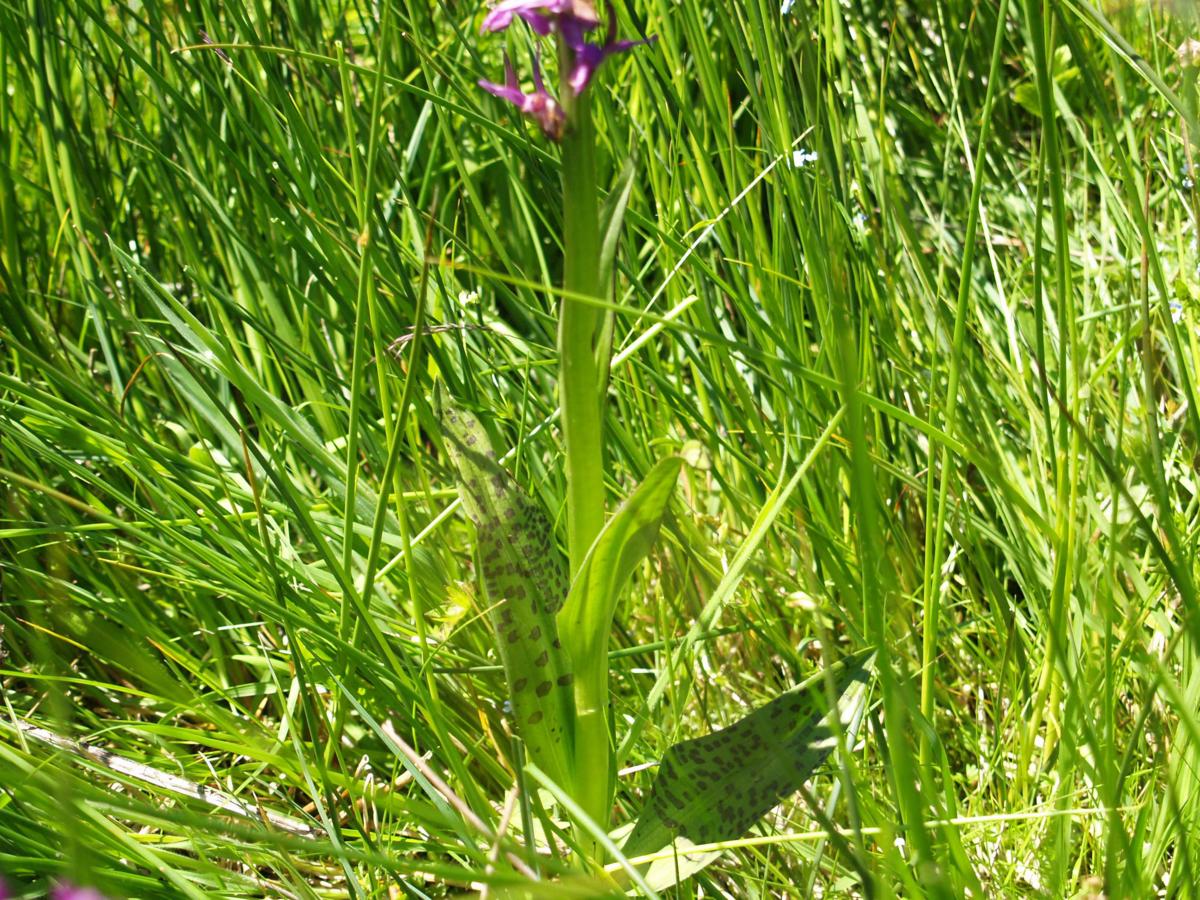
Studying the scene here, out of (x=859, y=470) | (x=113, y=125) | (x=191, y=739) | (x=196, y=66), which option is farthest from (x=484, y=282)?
(x=859, y=470)

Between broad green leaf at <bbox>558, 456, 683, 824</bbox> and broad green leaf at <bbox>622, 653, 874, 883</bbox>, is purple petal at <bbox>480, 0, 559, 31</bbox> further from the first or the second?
broad green leaf at <bbox>622, 653, 874, 883</bbox>

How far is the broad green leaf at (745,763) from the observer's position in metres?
0.75

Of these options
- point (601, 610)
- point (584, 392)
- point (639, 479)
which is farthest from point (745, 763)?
point (639, 479)

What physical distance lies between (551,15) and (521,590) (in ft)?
1.29

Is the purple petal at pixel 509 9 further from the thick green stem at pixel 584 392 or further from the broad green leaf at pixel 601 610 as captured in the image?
the broad green leaf at pixel 601 610

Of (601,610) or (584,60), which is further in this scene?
(601,610)

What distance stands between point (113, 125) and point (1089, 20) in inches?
50.9

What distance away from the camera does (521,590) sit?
78 cm

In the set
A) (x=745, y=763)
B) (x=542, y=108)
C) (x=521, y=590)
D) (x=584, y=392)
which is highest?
(x=542, y=108)

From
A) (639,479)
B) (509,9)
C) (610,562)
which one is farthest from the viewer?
(639,479)

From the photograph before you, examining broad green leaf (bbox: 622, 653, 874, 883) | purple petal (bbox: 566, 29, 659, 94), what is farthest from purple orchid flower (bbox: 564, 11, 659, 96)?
broad green leaf (bbox: 622, 653, 874, 883)

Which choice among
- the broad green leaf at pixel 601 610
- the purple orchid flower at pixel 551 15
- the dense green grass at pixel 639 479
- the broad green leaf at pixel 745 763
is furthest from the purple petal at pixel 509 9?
the broad green leaf at pixel 745 763

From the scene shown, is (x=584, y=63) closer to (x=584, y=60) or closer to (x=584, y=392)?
(x=584, y=60)

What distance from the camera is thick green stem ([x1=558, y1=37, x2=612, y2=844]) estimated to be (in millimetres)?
637
